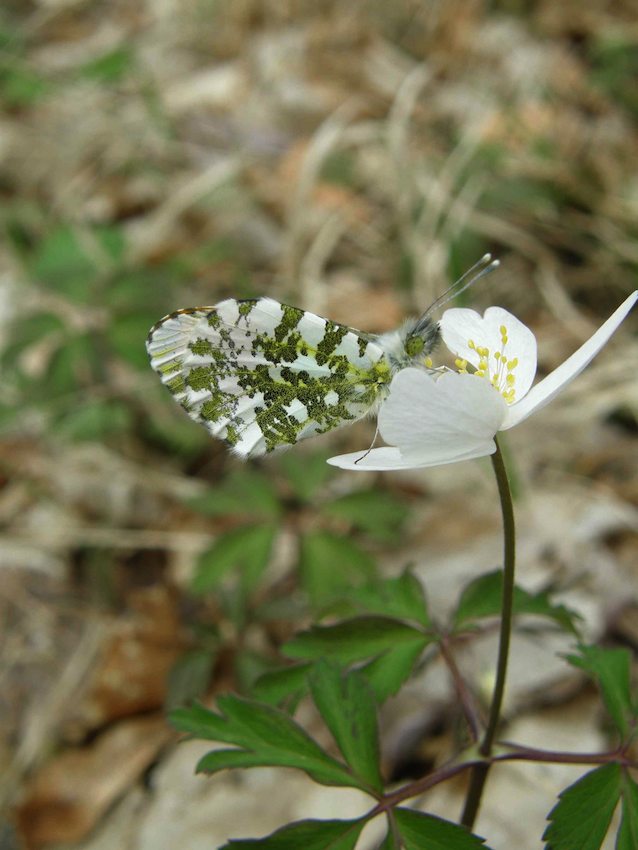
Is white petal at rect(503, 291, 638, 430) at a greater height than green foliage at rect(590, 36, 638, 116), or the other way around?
white petal at rect(503, 291, 638, 430)

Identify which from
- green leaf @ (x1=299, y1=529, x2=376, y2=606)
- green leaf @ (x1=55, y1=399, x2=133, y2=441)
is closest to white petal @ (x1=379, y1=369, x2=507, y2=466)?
green leaf @ (x1=299, y1=529, x2=376, y2=606)

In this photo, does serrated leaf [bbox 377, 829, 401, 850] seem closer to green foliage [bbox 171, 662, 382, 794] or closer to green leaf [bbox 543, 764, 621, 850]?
green foliage [bbox 171, 662, 382, 794]

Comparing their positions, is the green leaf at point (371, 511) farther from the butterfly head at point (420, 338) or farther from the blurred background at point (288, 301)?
the butterfly head at point (420, 338)

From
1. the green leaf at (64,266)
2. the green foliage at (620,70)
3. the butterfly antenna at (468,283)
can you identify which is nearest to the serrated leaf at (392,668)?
the butterfly antenna at (468,283)

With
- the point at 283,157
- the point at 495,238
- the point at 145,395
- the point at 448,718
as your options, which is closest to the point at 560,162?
the point at 495,238

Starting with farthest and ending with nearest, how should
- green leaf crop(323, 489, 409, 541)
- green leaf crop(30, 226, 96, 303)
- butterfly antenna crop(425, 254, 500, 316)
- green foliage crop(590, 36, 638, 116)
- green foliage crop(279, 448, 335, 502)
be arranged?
green foliage crop(590, 36, 638, 116), green leaf crop(30, 226, 96, 303), green foliage crop(279, 448, 335, 502), green leaf crop(323, 489, 409, 541), butterfly antenna crop(425, 254, 500, 316)

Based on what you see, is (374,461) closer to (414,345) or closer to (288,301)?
(414,345)

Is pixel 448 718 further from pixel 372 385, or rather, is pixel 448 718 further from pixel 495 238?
pixel 495 238
